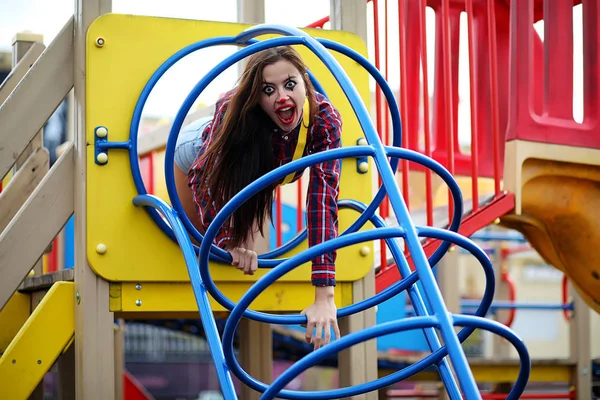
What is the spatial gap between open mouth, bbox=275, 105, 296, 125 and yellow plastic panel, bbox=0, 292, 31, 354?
1.62 m

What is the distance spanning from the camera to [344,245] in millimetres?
1475

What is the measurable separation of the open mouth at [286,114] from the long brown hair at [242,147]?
74mm

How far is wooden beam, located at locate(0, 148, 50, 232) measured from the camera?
3.43 m

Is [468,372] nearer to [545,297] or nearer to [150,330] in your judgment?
[150,330]

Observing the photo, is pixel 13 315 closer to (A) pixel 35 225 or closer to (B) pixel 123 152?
(A) pixel 35 225

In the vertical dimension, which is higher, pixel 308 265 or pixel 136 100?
pixel 136 100

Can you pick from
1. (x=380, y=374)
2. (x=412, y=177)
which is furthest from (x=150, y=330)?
(x=380, y=374)

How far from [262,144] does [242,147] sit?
6cm

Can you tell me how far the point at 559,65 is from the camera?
3.45m

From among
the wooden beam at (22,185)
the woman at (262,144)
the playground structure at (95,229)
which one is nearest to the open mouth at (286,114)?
the woman at (262,144)

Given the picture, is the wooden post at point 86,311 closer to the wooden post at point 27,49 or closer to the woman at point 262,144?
the woman at point 262,144

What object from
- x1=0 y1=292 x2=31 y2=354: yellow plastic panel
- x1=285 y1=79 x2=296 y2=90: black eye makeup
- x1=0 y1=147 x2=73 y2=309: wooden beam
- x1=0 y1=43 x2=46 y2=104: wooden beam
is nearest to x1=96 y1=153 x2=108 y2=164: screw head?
x1=0 y1=147 x2=73 y2=309: wooden beam

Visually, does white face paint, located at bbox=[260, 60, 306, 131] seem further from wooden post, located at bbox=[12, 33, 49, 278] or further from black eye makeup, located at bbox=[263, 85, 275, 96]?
wooden post, located at bbox=[12, 33, 49, 278]

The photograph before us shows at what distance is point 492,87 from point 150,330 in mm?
9007
